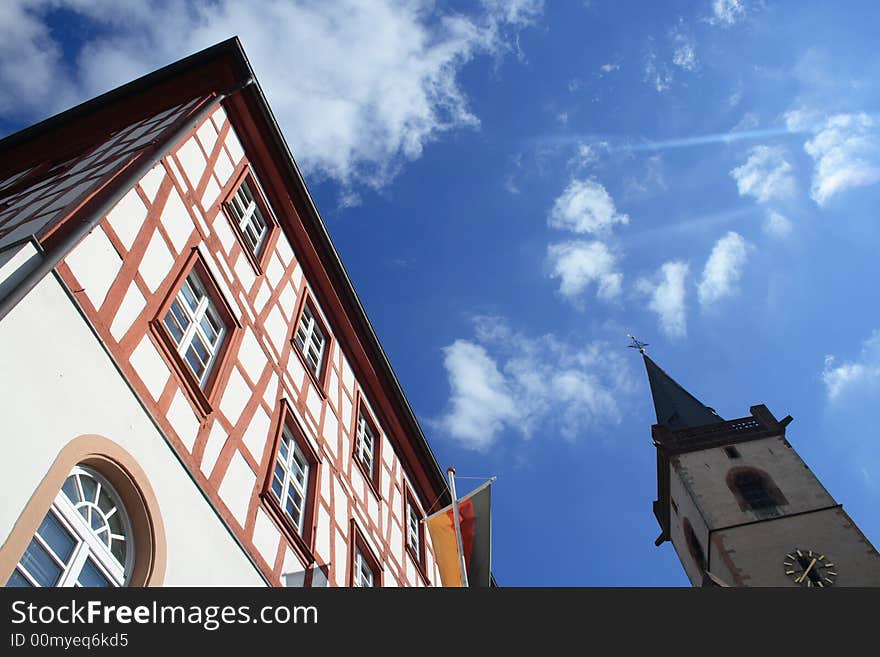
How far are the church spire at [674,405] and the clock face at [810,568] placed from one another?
9478mm

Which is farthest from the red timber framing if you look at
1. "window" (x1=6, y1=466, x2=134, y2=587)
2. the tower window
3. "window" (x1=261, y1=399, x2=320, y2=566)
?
the tower window

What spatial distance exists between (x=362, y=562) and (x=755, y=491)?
23369 mm

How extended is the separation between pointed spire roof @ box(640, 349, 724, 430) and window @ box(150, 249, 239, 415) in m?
30.6

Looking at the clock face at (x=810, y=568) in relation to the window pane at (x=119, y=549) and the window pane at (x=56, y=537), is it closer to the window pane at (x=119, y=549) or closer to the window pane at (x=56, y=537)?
the window pane at (x=119, y=549)

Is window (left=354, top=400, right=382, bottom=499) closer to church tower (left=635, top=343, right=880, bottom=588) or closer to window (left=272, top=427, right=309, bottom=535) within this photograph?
window (left=272, top=427, right=309, bottom=535)

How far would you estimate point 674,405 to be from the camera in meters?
38.5

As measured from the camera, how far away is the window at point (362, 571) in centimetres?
1077

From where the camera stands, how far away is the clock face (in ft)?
81.3

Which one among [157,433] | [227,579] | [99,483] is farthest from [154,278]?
[227,579]
